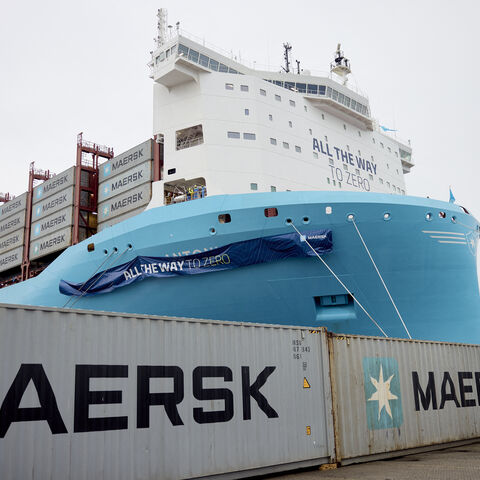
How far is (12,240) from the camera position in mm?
26547

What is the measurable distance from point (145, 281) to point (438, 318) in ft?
27.8

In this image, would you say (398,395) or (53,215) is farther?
(53,215)

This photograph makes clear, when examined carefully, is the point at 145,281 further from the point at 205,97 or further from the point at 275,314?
the point at 205,97

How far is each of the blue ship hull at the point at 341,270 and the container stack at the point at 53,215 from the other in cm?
935

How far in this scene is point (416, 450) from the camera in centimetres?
930

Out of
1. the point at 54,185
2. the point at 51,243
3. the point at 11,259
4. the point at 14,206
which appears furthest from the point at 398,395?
the point at 14,206

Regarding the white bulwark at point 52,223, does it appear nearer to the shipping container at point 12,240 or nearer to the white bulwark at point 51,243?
the white bulwark at point 51,243

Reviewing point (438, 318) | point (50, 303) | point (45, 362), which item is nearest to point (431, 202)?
point (438, 318)

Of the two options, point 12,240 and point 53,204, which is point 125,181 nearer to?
point 53,204

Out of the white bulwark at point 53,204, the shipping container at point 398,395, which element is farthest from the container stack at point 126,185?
the shipping container at point 398,395

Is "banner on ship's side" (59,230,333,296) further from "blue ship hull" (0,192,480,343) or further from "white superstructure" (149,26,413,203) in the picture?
"white superstructure" (149,26,413,203)

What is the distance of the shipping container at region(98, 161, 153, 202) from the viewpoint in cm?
1973

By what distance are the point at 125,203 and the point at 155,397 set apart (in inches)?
572

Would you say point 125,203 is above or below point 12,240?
below
